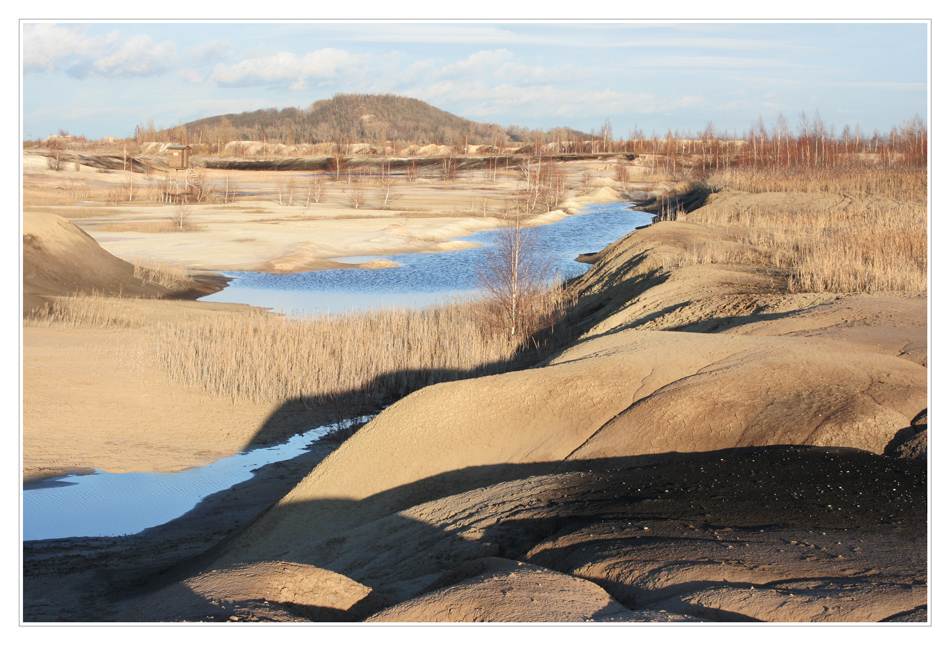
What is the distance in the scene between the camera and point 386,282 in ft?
78.2

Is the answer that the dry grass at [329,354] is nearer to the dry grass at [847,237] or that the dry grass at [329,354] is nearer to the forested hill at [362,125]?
the dry grass at [847,237]

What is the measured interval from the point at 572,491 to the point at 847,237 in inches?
535

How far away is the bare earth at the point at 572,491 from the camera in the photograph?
362cm

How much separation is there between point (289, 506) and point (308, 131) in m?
113

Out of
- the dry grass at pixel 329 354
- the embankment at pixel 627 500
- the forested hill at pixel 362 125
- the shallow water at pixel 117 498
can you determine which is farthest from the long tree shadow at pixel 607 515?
the forested hill at pixel 362 125

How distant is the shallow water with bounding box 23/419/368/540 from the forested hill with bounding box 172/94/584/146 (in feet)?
317

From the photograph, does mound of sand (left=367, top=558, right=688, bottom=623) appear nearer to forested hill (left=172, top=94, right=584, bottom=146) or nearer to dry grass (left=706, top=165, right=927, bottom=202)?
dry grass (left=706, top=165, right=927, bottom=202)

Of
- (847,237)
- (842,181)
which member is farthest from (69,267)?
(842,181)

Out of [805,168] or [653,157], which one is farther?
[653,157]

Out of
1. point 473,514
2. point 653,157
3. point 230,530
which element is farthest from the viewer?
point 653,157

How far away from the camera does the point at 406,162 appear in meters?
81.0

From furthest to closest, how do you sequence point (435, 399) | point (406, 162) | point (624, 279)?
point (406, 162)
point (624, 279)
point (435, 399)
